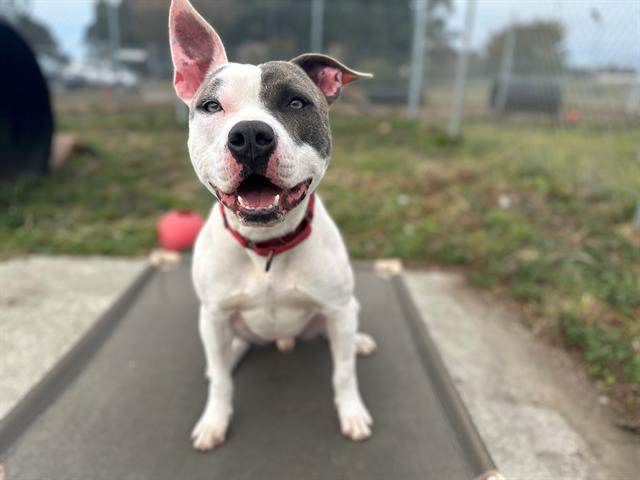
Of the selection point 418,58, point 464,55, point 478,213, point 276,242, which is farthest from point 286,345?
point 418,58

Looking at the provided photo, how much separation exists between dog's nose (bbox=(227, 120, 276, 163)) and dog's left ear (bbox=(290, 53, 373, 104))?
1.55ft

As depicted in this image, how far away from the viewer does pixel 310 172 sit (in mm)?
1478

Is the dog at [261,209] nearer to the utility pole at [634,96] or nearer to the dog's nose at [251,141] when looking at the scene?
the dog's nose at [251,141]

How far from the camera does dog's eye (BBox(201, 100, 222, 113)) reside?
148 cm

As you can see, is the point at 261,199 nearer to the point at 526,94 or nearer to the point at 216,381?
the point at 216,381

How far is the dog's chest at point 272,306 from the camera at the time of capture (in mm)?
1753

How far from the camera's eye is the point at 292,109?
1.50 metres

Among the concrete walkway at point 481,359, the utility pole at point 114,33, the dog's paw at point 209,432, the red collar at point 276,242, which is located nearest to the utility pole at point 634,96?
the concrete walkway at point 481,359

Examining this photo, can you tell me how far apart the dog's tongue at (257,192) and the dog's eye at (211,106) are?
25cm

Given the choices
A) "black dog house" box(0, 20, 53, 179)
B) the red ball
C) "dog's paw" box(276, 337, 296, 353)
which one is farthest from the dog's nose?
"black dog house" box(0, 20, 53, 179)

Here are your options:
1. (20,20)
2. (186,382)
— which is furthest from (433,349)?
(20,20)

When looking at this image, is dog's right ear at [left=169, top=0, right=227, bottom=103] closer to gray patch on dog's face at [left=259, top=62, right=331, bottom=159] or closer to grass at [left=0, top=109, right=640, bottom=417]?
gray patch on dog's face at [left=259, top=62, right=331, bottom=159]

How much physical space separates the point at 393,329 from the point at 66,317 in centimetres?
204

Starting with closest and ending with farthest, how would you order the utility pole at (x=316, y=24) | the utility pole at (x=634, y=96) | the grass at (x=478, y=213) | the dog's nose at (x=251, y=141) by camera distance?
the dog's nose at (x=251, y=141) < the grass at (x=478, y=213) < the utility pole at (x=634, y=96) < the utility pole at (x=316, y=24)
